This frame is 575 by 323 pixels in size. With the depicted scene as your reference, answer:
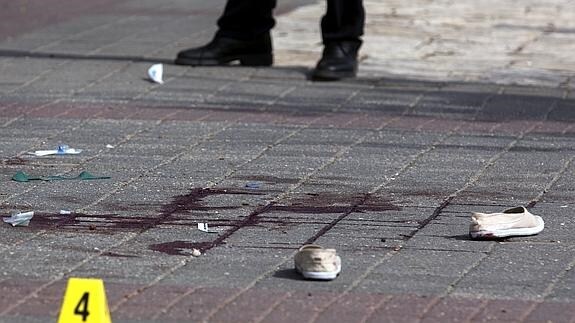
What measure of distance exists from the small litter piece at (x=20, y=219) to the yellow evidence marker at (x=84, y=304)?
1.57 m

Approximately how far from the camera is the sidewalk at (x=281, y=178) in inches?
182

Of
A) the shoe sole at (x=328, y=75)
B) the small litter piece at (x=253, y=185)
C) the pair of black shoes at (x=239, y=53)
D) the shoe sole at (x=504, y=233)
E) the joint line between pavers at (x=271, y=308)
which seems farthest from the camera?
the pair of black shoes at (x=239, y=53)

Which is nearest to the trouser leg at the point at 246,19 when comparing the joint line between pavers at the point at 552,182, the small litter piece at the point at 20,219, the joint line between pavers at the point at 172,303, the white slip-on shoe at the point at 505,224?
the joint line between pavers at the point at 552,182

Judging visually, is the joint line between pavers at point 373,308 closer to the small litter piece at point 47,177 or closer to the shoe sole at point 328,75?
the small litter piece at point 47,177

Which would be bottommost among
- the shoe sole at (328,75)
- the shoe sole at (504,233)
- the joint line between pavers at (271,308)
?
the shoe sole at (328,75)

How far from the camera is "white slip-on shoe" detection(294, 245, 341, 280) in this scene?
4719mm

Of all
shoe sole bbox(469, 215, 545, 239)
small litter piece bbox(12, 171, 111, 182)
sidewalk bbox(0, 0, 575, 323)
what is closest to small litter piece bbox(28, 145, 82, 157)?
sidewalk bbox(0, 0, 575, 323)

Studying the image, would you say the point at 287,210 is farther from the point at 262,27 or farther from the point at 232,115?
the point at 262,27

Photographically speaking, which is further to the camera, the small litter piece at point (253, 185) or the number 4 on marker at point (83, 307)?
the small litter piece at point (253, 185)

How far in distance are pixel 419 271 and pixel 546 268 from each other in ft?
1.43

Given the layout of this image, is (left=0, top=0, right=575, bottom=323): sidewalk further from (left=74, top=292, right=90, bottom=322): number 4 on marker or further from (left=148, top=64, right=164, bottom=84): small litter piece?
(left=74, top=292, right=90, bottom=322): number 4 on marker

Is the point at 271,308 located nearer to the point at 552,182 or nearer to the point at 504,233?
the point at 504,233

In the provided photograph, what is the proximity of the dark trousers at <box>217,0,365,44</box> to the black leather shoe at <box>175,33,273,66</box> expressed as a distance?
4 centimetres

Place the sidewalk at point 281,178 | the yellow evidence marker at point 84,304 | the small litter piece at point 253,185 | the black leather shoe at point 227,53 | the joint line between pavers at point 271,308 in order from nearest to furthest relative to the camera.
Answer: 1. the yellow evidence marker at point 84,304
2. the joint line between pavers at point 271,308
3. the sidewalk at point 281,178
4. the small litter piece at point 253,185
5. the black leather shoe at point 227,53
